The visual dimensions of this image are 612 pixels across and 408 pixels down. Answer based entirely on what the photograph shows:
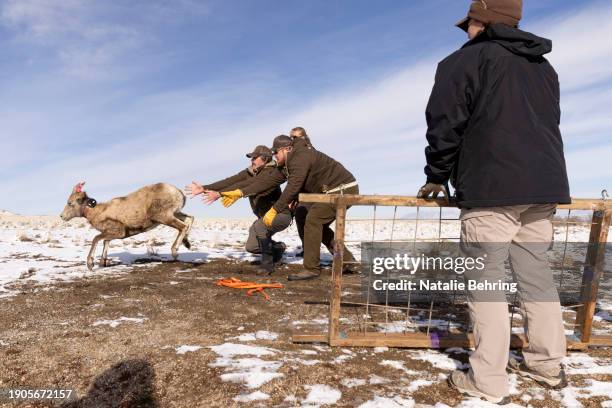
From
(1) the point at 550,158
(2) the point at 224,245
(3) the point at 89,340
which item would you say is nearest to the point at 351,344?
(1) the point at 550,158

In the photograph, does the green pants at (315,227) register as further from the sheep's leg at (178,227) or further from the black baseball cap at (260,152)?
the sheep's leg at (178,227)

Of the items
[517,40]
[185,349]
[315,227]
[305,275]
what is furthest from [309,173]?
[517,40]

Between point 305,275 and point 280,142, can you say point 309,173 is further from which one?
point 305,275

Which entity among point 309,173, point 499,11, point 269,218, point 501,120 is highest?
point 499,11

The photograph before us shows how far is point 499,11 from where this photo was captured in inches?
106

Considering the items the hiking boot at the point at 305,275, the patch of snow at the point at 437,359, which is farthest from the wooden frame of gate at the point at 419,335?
the hiking boot at the point at 305,275

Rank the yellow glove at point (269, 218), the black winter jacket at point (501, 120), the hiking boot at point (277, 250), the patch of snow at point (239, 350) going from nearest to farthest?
1. the black winter jacket at point (501, 120)
2. the patch of snow at point (239, 350)
3. the yellow glove at point (269, 218)
4. the hiking boot at point (277, 250)

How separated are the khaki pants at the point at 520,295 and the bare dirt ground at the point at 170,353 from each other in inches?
10.4

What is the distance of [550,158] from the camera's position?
2619 millimetres

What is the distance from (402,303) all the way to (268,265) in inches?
103

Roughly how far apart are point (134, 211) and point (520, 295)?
7382 mm

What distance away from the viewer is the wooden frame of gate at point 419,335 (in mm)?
3426

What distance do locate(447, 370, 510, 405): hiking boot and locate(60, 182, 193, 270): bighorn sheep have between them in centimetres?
661

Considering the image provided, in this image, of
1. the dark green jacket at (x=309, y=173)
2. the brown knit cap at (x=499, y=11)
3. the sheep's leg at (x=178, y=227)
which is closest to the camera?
the brown knit cap at (x=499, y=11)
